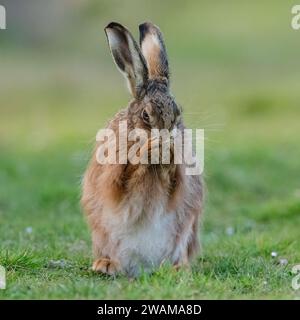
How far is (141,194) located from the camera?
7305mm

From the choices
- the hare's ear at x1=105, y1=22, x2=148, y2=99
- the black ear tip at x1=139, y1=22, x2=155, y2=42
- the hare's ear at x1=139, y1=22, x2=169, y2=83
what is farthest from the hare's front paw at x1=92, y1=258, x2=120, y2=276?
the black ear tip at x1=139, y1=22, x2=155, y2=42

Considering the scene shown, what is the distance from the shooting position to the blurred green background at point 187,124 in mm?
7516

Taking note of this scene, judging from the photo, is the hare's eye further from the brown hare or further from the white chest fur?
the white chest fur

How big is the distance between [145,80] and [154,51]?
0.56 metres

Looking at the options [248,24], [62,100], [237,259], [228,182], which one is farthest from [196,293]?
[248,24]

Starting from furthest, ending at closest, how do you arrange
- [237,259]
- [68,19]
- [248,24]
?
[68,19], [248,24], [237,259]

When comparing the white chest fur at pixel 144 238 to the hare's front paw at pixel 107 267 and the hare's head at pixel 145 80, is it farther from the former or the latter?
the hare's head at pixel 145 80

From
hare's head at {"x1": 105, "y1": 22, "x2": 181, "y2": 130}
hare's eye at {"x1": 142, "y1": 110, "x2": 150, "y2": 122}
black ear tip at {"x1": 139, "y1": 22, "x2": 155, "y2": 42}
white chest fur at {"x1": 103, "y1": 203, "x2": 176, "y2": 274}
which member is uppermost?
black ear tip at {"x1": 139, "y1": 22, "x2": 155, "y2": 42}

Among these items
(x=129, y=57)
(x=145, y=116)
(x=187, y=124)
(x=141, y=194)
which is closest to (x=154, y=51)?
(x=129, y=57)

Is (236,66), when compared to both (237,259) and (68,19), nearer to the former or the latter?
(68,19)

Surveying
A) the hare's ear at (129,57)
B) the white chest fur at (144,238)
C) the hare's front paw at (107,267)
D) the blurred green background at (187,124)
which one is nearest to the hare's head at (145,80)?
the hare's ear at (129,57)

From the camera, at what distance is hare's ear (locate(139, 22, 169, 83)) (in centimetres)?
757

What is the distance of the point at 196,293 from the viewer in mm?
6492
